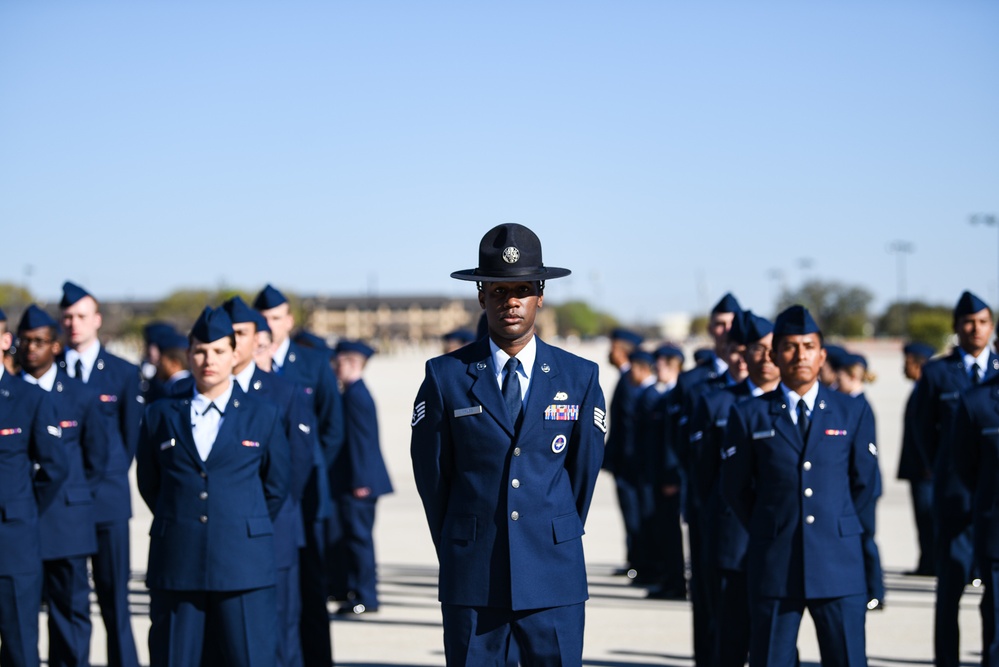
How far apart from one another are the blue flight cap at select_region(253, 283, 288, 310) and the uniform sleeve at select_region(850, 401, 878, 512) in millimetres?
3908

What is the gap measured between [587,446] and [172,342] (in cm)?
590

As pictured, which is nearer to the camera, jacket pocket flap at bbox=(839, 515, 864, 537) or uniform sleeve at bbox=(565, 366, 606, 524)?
uniform sleeve at bbox=(565, 366, 606, 524)

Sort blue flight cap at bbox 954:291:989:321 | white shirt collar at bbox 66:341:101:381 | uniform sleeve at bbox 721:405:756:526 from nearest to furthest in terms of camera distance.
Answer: uniform sleeve at bbox 721:405:756:526
blue flight cap at bbox 954:291:989:321
white shirt collar at bbox 66:341:101:381

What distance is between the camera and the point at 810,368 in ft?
20.2

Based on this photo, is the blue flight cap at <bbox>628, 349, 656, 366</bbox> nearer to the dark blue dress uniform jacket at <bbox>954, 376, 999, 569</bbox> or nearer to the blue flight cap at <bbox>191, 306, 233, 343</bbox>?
the dark blue dress uniform jacket at <bbox>954, 376, 999, 569</bbox>

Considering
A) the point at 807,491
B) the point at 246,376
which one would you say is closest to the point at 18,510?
the point at 246,376

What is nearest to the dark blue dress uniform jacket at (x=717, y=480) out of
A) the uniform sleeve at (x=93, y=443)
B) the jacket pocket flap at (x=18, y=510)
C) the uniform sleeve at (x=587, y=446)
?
the uniform sleeve at (x=587, y=446)

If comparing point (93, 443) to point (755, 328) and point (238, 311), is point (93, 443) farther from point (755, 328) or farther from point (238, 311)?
point (755, 328)

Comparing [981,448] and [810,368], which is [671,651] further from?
[810,368]

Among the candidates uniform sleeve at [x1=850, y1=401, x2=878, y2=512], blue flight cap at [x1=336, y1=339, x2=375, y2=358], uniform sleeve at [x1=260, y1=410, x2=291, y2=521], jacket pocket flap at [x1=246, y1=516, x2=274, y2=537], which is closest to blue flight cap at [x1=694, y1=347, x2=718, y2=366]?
blue flight cap at [x1=336, y1=339, x2=375, y2=358]

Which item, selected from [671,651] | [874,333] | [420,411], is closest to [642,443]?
[671,651]

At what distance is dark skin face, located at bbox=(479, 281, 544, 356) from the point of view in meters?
4.82

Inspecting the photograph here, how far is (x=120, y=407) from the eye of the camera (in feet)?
28.1

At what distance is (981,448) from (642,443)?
567 centimetres
